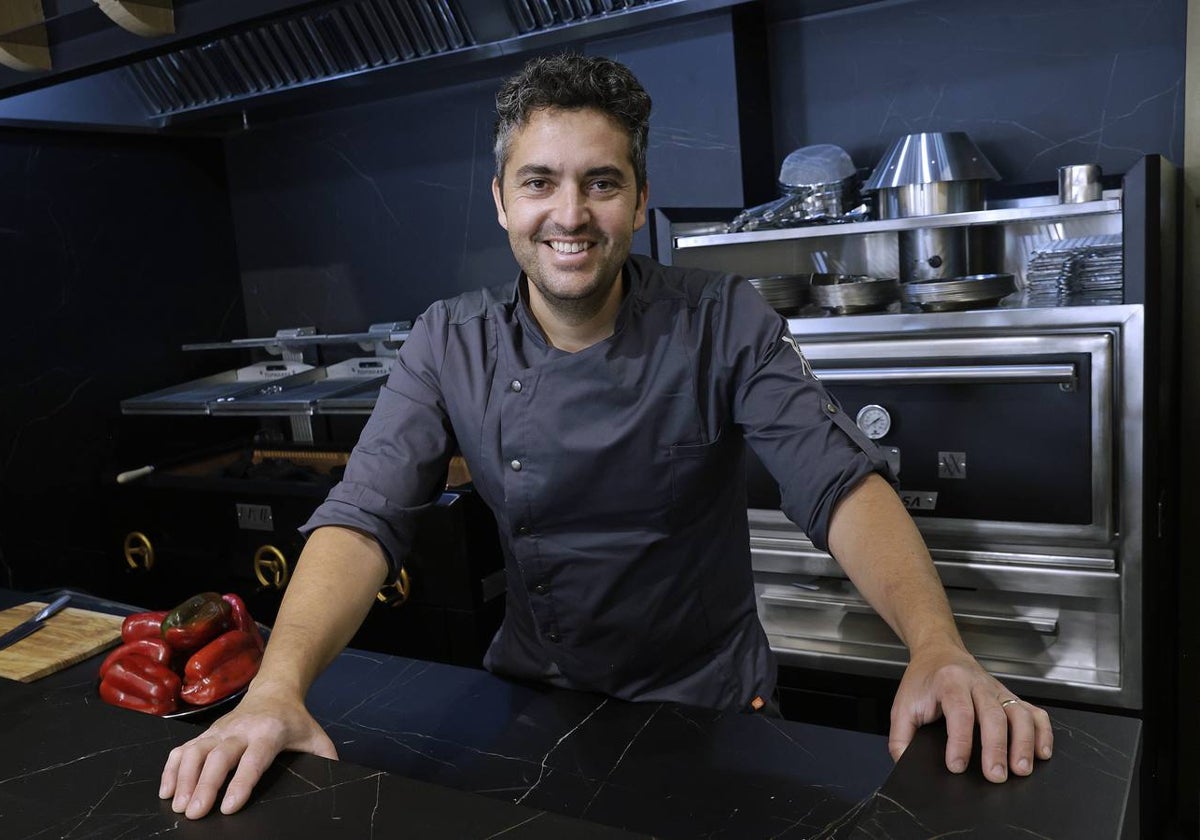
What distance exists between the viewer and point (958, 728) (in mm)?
965

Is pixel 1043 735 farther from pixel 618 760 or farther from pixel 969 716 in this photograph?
pixel 618 760

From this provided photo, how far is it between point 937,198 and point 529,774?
6.07 ft

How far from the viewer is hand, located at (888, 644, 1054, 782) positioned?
36.6 inches

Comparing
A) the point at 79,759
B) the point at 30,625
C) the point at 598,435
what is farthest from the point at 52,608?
the point at 598,435

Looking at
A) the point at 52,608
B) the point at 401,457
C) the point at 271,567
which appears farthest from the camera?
the point at 271,567

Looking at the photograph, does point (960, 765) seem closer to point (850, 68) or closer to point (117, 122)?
point (850, 68)

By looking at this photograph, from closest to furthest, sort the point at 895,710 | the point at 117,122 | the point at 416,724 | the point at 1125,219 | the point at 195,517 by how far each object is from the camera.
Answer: the point at 895,710, the point at 416,724, the point at 1125,219, the point at 195,517, the point at 117,122

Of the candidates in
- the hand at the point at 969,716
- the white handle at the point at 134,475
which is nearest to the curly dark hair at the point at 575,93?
the hand at the point at 969,716

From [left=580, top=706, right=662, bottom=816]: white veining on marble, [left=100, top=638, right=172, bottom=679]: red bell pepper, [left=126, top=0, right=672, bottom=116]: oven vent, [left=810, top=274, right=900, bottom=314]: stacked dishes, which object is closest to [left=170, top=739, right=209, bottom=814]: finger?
[left=580, top=706, right=662, bottom=816]: white veining on marble

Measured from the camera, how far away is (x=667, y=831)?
→ 3.75 ft

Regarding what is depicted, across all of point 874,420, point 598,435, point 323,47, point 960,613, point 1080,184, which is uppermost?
point 323,47

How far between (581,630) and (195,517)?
2051mm

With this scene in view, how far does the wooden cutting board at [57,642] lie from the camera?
5.66 ft

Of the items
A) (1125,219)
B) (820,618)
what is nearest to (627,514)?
(820,618)
